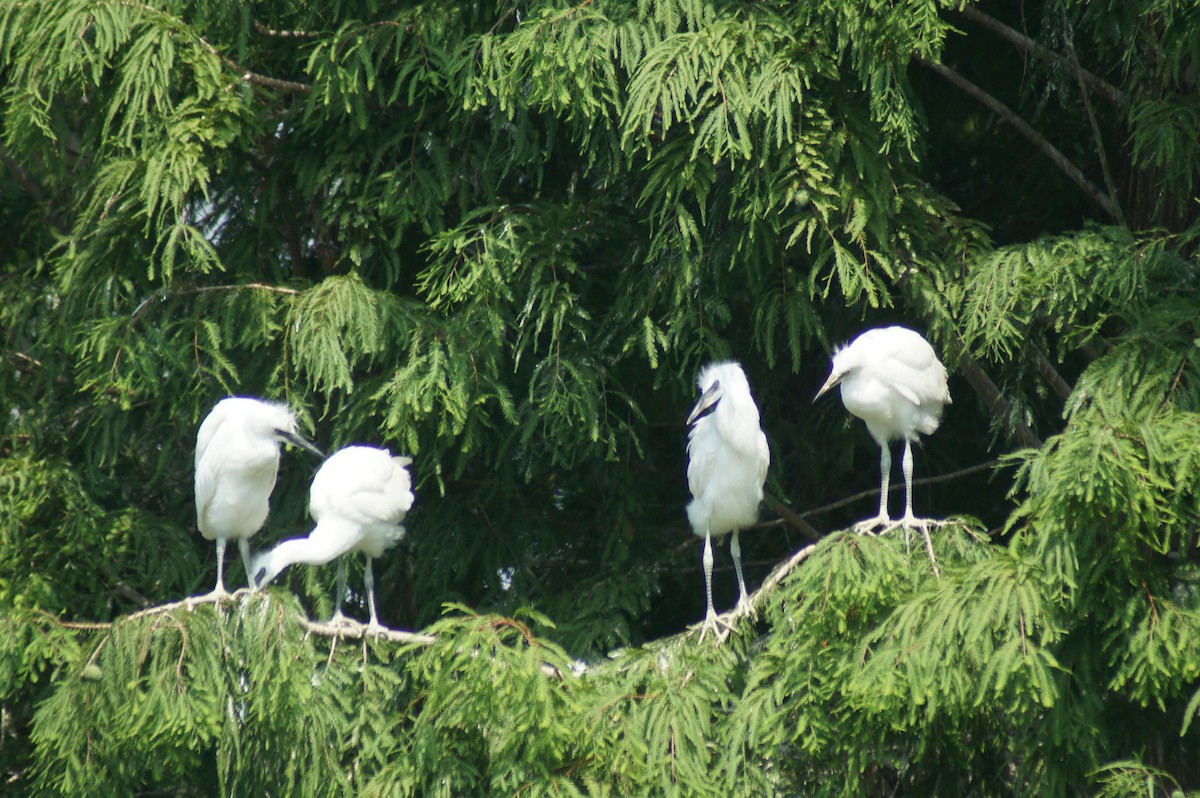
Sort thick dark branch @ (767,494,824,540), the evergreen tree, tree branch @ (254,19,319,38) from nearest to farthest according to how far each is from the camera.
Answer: the evergreen tree, thick dark branch @ (767,494,824,540), tree branch @ (254,19,319,38)

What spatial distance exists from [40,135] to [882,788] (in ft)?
12.6

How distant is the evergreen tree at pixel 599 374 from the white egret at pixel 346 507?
0.14 meters

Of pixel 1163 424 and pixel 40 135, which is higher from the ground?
pixel 40 135

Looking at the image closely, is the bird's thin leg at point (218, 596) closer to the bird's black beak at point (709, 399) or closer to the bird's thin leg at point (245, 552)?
the bird's thin leg at point (245, 552)

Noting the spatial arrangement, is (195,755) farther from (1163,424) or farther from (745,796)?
(1163,424)

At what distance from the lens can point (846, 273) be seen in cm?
481

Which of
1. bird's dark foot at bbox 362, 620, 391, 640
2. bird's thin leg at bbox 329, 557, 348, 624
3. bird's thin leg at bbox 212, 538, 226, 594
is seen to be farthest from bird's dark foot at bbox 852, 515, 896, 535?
bird's thin leg at bbox 212, 538, 226, 594

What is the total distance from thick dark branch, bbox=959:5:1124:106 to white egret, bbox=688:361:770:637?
1530 millimetres

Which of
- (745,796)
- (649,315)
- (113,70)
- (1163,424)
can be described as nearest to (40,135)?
(113,70)

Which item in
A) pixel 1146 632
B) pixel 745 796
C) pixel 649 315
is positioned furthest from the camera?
pixel 649 315

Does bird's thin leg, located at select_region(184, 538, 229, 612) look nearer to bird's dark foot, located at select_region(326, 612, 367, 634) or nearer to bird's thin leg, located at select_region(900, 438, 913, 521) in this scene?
bird's dark foot, located at select_region(326, 612, 367, 634)

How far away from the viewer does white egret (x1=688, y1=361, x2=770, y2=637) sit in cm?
500

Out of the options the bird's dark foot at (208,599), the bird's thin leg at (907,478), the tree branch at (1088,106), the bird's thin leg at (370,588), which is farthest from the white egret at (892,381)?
the bird's dark foot at (208,599)

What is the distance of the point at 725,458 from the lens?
5047 millimetres
